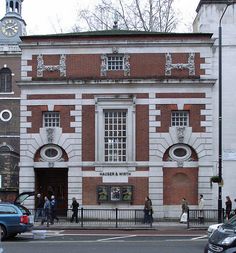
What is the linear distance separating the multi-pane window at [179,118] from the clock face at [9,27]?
56.6 metres

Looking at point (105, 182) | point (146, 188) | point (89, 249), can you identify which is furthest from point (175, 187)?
point (89, 249)

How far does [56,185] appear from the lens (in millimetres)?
39875

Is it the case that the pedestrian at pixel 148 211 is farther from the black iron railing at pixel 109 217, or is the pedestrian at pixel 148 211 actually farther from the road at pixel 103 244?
the road at pixel 103 244

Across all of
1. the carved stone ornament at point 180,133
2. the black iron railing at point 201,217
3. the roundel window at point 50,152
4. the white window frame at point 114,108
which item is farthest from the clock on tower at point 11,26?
the black iron railing at point 201,217

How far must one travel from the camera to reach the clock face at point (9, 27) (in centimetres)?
9025

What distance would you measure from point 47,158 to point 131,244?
15899 mm

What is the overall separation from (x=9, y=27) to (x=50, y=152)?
2206 inches

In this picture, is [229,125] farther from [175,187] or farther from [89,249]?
[89,249]

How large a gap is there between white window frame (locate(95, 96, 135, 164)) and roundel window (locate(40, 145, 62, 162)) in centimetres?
250

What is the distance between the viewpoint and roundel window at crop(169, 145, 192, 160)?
38.0 meters

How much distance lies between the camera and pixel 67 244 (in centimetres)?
2336

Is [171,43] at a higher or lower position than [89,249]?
higher

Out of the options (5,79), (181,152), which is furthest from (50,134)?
(5,79)

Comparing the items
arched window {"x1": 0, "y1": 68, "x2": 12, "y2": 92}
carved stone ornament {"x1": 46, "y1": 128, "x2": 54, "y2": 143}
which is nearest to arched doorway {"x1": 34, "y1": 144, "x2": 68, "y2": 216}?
carved stone ornament {"x1": 46, "y1": 128, "x2": 54, "y2": 143}
